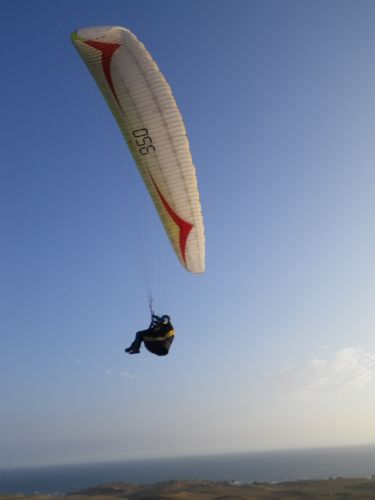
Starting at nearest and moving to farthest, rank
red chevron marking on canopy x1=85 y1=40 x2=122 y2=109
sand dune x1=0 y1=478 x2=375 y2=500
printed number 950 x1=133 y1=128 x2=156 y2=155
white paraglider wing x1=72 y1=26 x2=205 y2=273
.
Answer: red chevron marking on canopy x1=85 y1=40 x2=122 y2=109 < white paraglider wing x1=72 y1=26 x2=205 y2=273 < printed number 950 x1=133 y1=128 x2=156 y2=155 < sand dune x1=0 y1=478 x2=375 y2=500

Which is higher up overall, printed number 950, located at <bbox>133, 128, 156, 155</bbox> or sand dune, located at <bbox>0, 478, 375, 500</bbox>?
printed number 950, located at <bbox>133, 128, 156, 155</bbox>

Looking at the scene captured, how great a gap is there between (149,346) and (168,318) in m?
1.18

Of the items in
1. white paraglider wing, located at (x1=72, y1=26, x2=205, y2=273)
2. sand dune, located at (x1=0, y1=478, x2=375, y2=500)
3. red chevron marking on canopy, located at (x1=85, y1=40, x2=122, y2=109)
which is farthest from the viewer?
sand dune, located at (x1=0, y1=478, x2=375, y2=500)

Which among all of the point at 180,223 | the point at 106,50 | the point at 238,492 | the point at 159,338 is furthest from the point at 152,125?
the point at 238,492

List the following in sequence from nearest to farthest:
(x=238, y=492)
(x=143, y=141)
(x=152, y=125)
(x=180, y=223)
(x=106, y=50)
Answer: (x=106, y=50) → (x=152, y=125) → (x=143, y=141) → (x=180, y=223) → (x=238, y=492)

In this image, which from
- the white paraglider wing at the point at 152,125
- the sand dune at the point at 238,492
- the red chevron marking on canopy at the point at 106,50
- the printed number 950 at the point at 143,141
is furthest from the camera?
the sand dune at the point at 238,492

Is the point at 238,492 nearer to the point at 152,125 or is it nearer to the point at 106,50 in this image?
the point at 152,125

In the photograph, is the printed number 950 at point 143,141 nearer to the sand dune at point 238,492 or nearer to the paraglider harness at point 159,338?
the paraglider harness at point 159,338

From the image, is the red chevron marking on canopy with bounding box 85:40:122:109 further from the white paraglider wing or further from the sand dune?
the sand dune

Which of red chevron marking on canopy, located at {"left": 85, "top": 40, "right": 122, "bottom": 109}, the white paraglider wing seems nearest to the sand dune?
the white paraglider wing

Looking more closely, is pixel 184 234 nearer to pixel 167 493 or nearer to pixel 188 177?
pixel 188 177

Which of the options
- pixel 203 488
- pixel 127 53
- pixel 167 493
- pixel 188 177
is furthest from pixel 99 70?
pixel 203 488

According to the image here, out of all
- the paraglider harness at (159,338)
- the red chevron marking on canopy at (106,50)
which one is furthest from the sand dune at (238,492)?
the red chevron marking on canopy at (106,50)

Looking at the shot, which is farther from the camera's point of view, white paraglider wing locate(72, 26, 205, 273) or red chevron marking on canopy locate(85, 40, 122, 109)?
white paraglider wing locate(72, 26, 205, 273)
